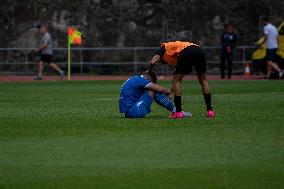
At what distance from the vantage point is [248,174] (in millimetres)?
11398

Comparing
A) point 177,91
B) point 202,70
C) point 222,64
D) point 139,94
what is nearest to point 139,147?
point 177,91

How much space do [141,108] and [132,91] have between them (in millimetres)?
340

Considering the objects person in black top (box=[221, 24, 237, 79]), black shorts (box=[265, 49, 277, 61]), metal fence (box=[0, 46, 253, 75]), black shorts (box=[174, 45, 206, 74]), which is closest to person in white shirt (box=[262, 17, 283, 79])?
black shorts (box=[265, 49, 277, 61])

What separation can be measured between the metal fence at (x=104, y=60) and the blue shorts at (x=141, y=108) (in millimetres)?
22851

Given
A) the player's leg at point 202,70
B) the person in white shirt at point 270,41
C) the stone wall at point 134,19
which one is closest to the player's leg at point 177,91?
the player's leg at point 202,70

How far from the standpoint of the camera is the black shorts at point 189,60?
18.3 meters

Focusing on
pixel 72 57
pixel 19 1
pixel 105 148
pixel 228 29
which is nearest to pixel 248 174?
pixel 105 148

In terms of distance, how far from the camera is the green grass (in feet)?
36.6

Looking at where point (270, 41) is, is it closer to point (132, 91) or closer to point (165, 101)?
point (165, 101)

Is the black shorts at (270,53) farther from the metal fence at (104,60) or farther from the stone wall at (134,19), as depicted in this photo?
the stone wall at (134,19)

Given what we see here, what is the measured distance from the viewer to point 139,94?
1867 cm

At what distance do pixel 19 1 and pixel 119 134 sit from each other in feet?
102

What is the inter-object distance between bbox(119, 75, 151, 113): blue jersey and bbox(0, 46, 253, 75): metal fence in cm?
2279

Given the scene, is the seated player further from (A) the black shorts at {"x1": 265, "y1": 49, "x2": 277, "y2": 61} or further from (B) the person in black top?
(B) the person in black top
